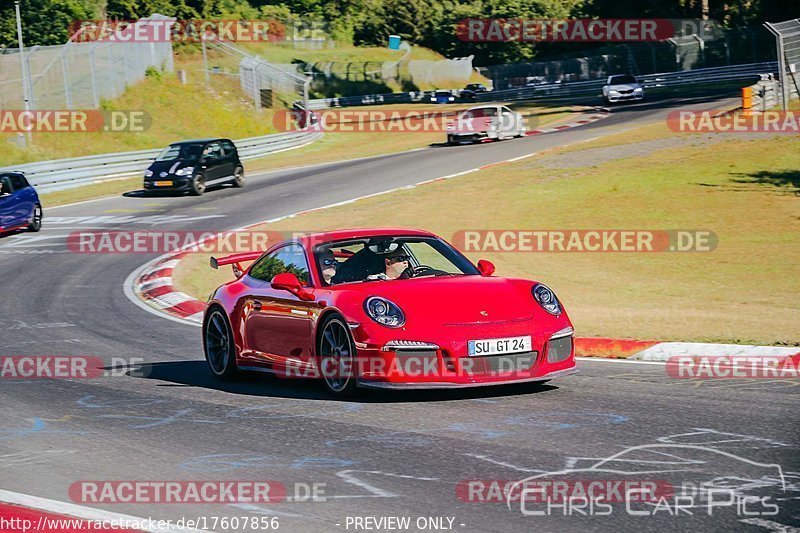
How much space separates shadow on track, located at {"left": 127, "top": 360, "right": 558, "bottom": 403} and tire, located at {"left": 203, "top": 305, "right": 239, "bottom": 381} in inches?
3.8

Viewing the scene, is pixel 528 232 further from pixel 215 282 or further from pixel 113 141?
pixel 113 141

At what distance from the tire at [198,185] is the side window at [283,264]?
21402mm

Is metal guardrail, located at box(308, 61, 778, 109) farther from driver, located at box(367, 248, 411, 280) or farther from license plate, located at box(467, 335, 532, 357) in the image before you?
license plate, located at box(467, 335, 532, 357)

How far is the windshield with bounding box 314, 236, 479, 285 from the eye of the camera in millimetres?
9625

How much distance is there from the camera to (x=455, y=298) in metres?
8.91

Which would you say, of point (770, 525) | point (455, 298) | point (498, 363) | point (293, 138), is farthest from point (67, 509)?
point (293, 138)

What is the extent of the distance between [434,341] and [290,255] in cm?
215

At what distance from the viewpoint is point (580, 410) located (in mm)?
8086

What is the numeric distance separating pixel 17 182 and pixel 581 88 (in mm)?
48781

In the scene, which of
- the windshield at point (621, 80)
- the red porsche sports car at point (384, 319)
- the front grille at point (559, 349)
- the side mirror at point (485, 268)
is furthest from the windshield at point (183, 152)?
the windshield at point (621, 80)

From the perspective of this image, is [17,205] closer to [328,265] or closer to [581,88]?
[328,265]

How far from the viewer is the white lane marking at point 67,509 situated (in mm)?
5641

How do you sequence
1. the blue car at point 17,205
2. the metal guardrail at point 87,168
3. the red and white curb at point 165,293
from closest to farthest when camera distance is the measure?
the red and white curb at point 165,293, the blue car at point 17,205, the metal guardrail at point 87,168

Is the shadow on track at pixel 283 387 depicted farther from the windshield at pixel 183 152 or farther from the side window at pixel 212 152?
the side window at pixel 212 152
